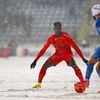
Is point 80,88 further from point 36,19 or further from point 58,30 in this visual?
point 36,19

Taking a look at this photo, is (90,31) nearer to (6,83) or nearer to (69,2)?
(69,2)

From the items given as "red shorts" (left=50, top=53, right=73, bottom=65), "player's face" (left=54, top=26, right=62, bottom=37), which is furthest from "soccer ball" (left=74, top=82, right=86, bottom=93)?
"player's face" (left=54, top=26, right=62, bottom=37)

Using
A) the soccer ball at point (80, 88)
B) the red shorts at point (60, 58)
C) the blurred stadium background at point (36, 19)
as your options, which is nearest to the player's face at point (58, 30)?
the red shorts at point (60, 58)

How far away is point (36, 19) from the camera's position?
56.1 m

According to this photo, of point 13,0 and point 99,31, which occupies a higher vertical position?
point 13,0

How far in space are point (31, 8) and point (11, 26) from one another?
6.08 metres

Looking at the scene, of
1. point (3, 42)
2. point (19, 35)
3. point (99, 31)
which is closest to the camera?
point (99, 31)

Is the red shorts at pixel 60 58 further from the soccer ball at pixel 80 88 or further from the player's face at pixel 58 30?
the soccer ball at pixel 80 88

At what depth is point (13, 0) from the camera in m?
57.4

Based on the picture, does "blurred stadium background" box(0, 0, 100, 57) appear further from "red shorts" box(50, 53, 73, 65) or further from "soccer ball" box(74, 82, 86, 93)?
"soccer ball" box(74, 82, 86, 93)

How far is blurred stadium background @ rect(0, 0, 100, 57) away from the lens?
4972cm

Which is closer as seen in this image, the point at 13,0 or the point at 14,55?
the point at 14,55

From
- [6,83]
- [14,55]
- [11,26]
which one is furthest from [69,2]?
[6,83]

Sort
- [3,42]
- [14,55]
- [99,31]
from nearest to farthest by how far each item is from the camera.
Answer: [99,31]
[14,55]
[3,42]
